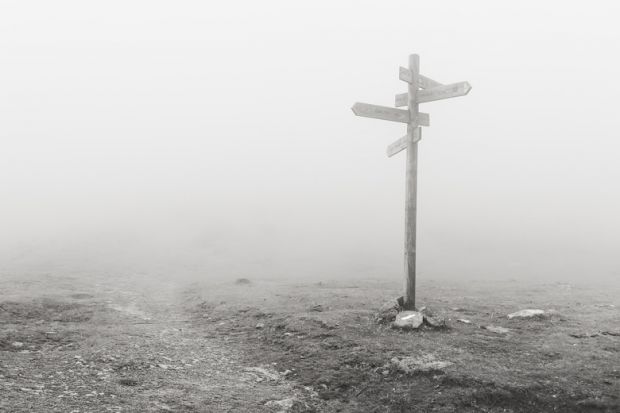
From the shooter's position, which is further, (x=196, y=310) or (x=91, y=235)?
(x=91, y=235)

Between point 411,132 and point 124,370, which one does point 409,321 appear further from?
point 124,370

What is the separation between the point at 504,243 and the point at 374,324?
342ft

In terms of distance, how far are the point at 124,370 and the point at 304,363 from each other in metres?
4.78

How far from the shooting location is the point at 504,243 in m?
111

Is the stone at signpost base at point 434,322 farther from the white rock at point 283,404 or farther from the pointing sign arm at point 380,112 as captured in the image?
the pointing sign arm at point 380,112

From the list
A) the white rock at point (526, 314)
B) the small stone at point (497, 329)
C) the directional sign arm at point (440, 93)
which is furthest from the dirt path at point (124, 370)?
the white rock at point (526, 314)

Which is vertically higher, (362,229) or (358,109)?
(358,109)

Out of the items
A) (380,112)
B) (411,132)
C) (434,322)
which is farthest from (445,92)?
(434,322)

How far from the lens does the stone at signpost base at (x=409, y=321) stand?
15.6 m

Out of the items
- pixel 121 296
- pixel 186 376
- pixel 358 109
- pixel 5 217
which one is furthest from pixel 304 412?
pixel 5 217

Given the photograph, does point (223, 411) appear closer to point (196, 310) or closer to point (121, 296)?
point (196, 310)

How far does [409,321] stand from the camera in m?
15.8

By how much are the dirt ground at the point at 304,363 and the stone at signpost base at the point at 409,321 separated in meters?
0.31

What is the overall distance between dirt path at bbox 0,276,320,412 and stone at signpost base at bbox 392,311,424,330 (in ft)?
15.8
